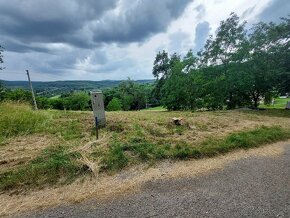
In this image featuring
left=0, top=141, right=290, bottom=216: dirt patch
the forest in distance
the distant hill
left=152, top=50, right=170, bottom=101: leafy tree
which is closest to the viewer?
left=0, top=141, right=290, bottom=216: dirt patch

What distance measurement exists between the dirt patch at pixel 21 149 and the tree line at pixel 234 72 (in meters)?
13.8

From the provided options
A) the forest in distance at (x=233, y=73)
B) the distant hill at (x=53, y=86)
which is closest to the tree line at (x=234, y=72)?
the forest in distance at (x=233, y=73)

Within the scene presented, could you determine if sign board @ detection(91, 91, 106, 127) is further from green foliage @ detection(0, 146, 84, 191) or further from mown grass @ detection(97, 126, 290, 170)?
green foliage @ detection(0, 146, 84, 191)

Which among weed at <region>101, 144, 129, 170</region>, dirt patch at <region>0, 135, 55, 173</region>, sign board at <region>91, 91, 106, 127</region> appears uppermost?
sign board at <region>91, 91, 106, 127</region>

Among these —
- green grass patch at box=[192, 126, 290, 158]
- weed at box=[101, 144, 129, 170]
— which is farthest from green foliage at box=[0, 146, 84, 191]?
green grass patch at box=[192, 126, 290, 158]

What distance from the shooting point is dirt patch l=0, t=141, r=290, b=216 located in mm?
3201

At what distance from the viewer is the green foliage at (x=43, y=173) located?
3691 mm

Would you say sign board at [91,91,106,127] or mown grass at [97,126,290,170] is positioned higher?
sign board at [91,91,106,127]

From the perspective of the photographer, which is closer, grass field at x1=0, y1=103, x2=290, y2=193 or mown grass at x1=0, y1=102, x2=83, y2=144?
grass field at x1=0, y1=103, x2=290, y2=193

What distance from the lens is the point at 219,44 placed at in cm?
1877

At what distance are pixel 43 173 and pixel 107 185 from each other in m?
1.28

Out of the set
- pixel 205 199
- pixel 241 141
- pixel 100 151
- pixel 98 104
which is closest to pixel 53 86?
pixel 98 104

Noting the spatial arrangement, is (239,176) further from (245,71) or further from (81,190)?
(245,71)

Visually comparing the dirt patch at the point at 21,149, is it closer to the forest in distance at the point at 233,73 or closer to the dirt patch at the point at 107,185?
the dirt patch at the point at 107,185
